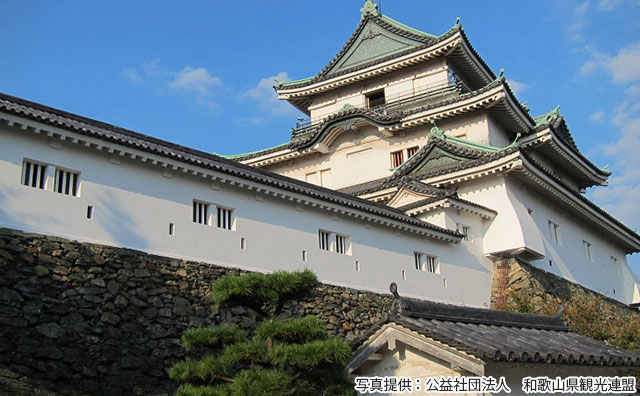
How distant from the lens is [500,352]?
896 centimetres

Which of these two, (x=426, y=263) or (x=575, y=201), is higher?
(x=575, y=201)

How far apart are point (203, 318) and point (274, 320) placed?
4915 millimetres

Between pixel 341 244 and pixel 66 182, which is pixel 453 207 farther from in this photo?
pixel 66 182

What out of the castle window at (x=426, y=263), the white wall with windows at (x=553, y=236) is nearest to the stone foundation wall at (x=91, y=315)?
the castle window at (x=426, y=263)

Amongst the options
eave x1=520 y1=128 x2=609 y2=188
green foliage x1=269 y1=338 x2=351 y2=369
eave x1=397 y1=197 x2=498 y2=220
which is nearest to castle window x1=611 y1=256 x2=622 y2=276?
eave x1=520 y1=128 x2=609 y2=188

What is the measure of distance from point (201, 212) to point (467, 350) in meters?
8.71

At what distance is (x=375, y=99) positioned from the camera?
1308 inches

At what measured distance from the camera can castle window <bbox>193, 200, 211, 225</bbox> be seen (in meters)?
15.8

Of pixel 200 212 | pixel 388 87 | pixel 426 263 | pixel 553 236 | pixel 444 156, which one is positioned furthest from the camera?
pixel 388 87

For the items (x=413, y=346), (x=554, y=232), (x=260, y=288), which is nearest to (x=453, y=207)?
(x=554, y=232)

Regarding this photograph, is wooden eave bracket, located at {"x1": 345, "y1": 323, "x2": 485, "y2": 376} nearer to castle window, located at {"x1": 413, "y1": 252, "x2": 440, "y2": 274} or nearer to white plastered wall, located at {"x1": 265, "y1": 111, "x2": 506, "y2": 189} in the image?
castle window, located at {"x1": 413, "y1": 252, "x2": 440, "y2": 274}

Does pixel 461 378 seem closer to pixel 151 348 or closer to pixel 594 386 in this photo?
pixel 594 386

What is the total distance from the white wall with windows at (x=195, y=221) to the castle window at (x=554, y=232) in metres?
6.81

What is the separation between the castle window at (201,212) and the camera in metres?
15.8
